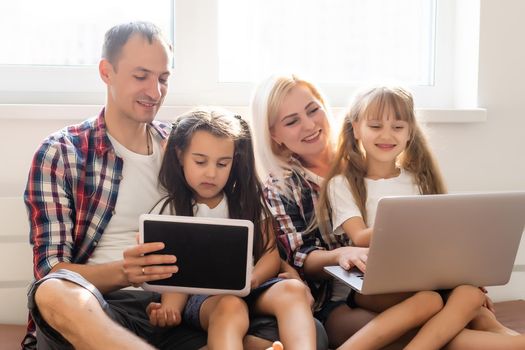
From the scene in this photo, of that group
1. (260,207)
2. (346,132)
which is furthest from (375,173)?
(260,207)

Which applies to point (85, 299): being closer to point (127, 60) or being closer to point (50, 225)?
point (50, 225)

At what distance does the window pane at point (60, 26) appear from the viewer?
2109mm

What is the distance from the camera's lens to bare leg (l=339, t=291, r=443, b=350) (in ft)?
4.89

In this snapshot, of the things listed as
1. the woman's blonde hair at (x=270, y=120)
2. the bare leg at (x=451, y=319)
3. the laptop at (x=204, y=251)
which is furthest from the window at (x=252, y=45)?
the bare leg at (x=451, y=319)

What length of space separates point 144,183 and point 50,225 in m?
0.25

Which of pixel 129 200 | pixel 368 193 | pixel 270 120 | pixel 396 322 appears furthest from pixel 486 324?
pixel 129 200

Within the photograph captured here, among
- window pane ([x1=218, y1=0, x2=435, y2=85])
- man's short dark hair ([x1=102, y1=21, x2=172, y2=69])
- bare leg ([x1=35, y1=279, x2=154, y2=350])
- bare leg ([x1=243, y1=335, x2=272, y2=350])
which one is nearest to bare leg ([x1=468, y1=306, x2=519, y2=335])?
bare leg ([x1=243, y1=335, x2=272, y2=350])

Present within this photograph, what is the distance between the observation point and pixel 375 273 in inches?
57.2

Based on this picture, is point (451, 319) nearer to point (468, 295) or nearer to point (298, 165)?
point (468, 295)

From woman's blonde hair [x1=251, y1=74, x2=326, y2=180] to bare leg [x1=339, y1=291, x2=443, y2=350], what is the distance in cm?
52

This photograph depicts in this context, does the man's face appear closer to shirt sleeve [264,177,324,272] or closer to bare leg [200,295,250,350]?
shirt sleeve [264,177,324,272]

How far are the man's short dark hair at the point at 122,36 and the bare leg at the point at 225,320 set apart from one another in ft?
2.10

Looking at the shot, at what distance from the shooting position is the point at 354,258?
159 cm

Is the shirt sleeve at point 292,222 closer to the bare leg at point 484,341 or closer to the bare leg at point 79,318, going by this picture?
the bare leg at point 484,341
